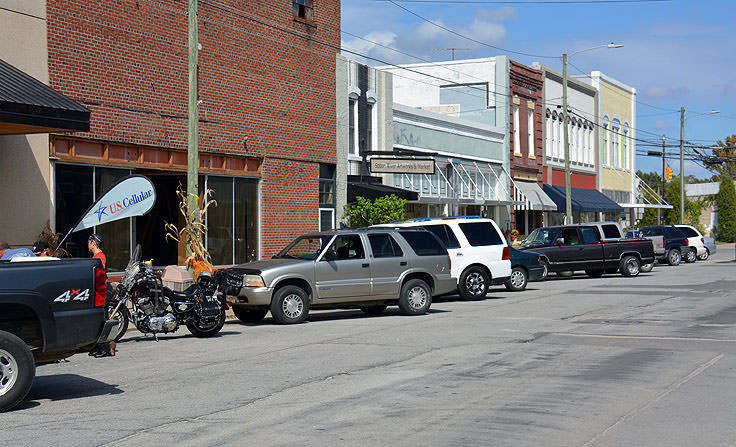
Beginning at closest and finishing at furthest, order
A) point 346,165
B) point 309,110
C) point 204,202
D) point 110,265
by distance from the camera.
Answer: point 110,265, point 204,202, point 309,110, point 346,165

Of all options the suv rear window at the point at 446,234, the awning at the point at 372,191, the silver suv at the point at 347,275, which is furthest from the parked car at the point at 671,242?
the silver suv at the point at 347,275

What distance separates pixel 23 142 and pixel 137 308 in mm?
6352

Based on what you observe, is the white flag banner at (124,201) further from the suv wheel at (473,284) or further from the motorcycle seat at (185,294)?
the suv wheel at (473,284)

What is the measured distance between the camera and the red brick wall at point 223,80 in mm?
19656

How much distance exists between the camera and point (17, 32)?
1783 cm

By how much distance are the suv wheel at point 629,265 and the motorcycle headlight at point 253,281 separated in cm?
1716

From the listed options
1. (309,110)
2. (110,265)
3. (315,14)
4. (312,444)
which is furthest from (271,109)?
(312,444)

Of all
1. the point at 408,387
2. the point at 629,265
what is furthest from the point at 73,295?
the point at 629,265

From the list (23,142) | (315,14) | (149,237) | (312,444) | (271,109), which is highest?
(315,14)

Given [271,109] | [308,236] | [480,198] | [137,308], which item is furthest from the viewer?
[480,198]

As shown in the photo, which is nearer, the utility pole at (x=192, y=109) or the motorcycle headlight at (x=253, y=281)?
the motorcycle headlight at (x=253, y=281)

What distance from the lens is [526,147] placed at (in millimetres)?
46219

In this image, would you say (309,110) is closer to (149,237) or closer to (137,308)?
(149,237)

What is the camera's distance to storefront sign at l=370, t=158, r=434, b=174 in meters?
30.0
